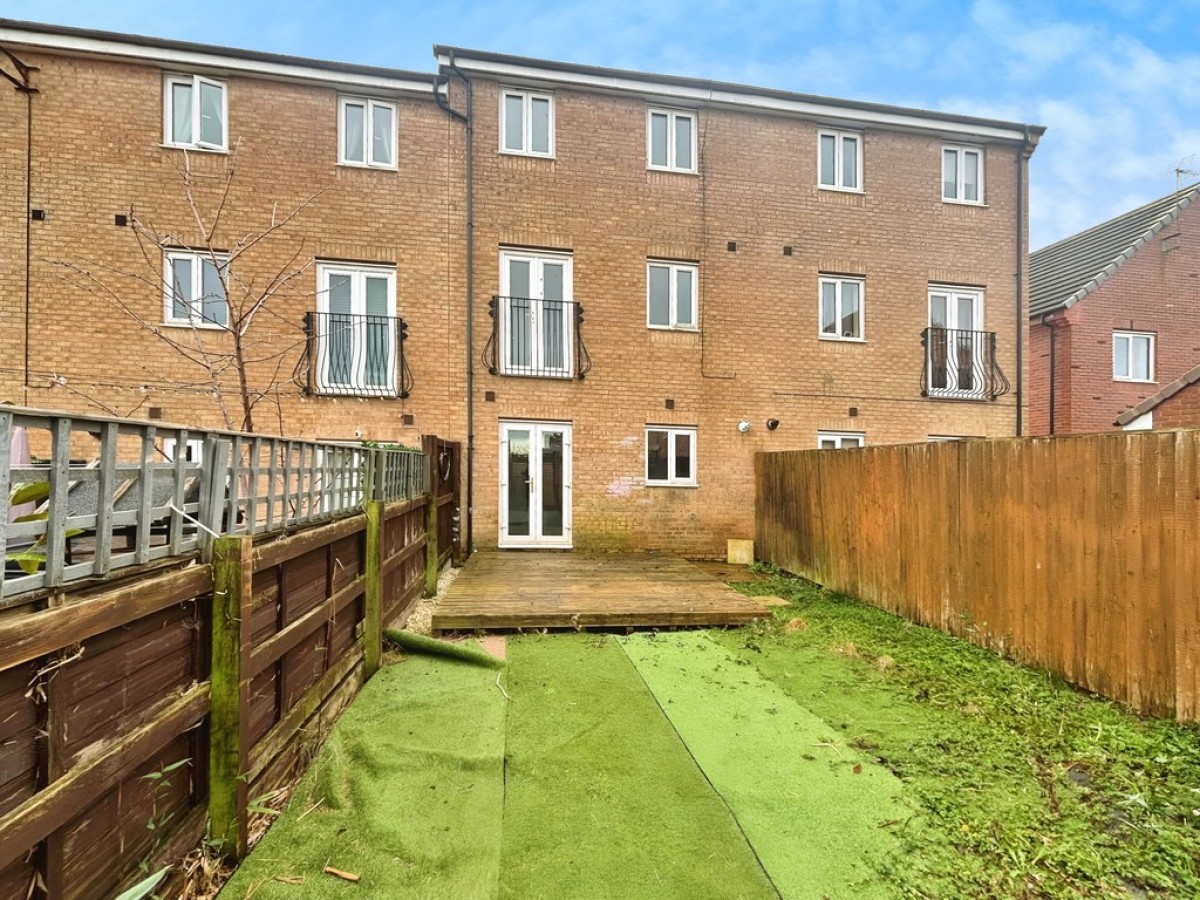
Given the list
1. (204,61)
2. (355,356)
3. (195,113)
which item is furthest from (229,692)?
(204,61)

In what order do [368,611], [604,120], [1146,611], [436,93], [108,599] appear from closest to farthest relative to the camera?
[108,599]
[1146,611]
[368,611]
[436,93]
[604,120]

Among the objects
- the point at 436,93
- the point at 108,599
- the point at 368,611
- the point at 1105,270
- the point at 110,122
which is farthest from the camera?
the point at 1105,270

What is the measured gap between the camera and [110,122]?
24.9 ft

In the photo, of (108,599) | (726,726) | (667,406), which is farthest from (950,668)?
(667,406)

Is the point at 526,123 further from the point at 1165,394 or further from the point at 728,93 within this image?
the point at 1165,394

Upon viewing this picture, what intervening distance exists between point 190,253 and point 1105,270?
1780cm

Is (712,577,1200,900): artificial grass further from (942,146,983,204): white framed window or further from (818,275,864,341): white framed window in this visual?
(942,146,983,204): white framed window

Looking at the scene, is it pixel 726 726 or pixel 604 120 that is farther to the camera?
pixel 604 120

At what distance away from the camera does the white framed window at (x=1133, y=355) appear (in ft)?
40.1

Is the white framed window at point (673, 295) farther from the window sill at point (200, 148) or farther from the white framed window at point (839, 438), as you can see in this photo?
the window sill at point (200, 148)

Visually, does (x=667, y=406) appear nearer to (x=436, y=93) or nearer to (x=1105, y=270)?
(x=436, y=93)

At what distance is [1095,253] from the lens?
1311 cm

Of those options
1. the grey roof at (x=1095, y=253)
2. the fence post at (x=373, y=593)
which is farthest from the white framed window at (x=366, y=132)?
the grey roof at (x=1095, y=253)

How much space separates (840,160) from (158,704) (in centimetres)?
1129
